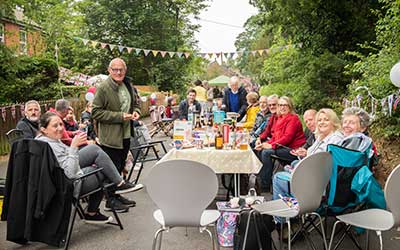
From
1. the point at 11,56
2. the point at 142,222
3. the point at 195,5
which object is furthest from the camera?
the point at 195,5

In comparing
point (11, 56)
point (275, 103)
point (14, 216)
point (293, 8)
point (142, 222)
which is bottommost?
point (142, 222)

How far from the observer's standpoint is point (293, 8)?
10.1 meters

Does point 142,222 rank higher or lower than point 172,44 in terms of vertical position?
lower

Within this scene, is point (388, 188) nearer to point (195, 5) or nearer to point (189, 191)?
point (189, 191)

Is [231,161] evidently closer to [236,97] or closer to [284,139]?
[284,139]

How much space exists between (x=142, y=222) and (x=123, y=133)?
39.8 inches

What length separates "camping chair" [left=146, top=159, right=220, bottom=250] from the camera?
7.66 ft

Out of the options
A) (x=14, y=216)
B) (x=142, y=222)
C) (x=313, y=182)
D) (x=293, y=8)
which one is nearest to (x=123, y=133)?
(x=142, y=222)

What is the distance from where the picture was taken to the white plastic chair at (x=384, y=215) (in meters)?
2.32

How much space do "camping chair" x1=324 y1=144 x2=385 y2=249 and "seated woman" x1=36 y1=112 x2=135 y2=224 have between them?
2.02 meters

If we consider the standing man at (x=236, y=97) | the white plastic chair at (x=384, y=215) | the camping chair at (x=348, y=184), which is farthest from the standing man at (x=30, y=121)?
the standing man at (x=236, y=97)

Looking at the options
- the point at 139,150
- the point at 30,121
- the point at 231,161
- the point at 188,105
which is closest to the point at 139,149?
the point at 139,150

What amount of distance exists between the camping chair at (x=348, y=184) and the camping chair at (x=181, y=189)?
110 cm

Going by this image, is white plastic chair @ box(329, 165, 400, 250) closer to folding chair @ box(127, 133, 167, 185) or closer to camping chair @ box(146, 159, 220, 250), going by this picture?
camping chair @ box(146, 159, 220, 250)
